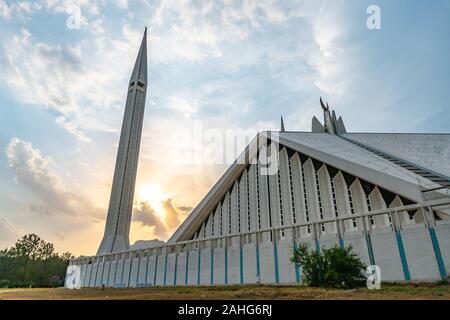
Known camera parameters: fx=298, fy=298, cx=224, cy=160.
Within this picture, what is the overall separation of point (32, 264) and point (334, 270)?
167 feet

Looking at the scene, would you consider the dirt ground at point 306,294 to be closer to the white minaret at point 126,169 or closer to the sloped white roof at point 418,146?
the sloped white roof at point 418,146

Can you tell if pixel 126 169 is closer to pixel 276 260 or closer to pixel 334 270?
pixel 276 260

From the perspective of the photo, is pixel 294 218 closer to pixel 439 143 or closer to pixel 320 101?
pixel 439 143

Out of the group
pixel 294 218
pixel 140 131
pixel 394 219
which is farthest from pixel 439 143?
pixel 140 131

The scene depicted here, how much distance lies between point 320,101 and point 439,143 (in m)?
12.9

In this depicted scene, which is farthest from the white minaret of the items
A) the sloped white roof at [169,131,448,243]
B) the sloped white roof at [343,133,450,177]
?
the sloped white roof at [343,133,450,177]

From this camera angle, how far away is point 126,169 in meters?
32.5

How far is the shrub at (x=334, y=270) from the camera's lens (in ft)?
29.0

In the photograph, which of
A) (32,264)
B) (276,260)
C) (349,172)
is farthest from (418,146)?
(32,264)

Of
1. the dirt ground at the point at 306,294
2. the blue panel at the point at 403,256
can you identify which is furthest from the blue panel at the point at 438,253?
the blue panel at the point at 403,256

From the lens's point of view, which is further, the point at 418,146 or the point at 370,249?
the point at 418,146

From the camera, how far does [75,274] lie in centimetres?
3228

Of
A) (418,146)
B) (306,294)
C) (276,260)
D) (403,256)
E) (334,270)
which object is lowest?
(306,294)

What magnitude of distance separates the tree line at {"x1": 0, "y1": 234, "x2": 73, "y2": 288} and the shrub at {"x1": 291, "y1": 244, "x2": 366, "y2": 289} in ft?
138
